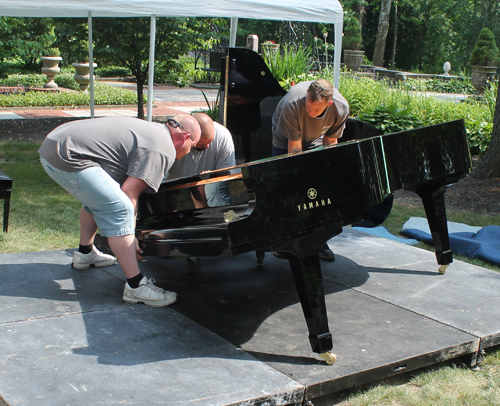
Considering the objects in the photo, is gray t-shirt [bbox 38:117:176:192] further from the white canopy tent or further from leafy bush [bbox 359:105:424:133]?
leafy bush [bbox 359:105:424:133]

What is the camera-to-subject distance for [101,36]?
1070 cm

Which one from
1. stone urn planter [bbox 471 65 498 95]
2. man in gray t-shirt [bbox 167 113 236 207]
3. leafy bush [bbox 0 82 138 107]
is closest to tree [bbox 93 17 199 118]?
leafy bush [bbox 0 82 138 107]

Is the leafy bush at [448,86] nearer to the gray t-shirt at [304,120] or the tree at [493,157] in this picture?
the tree at [493,157]

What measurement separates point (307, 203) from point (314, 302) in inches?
20.3

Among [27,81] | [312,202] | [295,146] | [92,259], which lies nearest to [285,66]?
[295,146]

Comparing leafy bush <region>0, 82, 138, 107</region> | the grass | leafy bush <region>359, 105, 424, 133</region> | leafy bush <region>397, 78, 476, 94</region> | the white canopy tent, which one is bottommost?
the grass

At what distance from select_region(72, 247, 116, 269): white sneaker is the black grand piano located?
1.52ft

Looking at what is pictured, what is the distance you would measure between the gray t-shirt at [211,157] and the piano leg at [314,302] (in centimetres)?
149

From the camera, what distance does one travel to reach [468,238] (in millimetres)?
5516

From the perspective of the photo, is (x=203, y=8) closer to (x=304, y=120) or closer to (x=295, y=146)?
(x=304, y=120)

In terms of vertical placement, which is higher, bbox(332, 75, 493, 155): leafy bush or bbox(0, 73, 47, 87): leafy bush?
bbox(332, 75, 493, 155): leafy bush

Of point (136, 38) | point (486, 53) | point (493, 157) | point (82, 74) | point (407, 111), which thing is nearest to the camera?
point (493, 157)

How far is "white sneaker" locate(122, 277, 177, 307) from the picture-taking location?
11.4 ft

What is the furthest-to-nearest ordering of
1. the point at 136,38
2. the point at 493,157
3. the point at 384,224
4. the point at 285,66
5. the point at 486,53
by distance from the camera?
the point at 486,53, the point at 285,66, the point at 136,38, the point at 493,157, the point at 384,224
